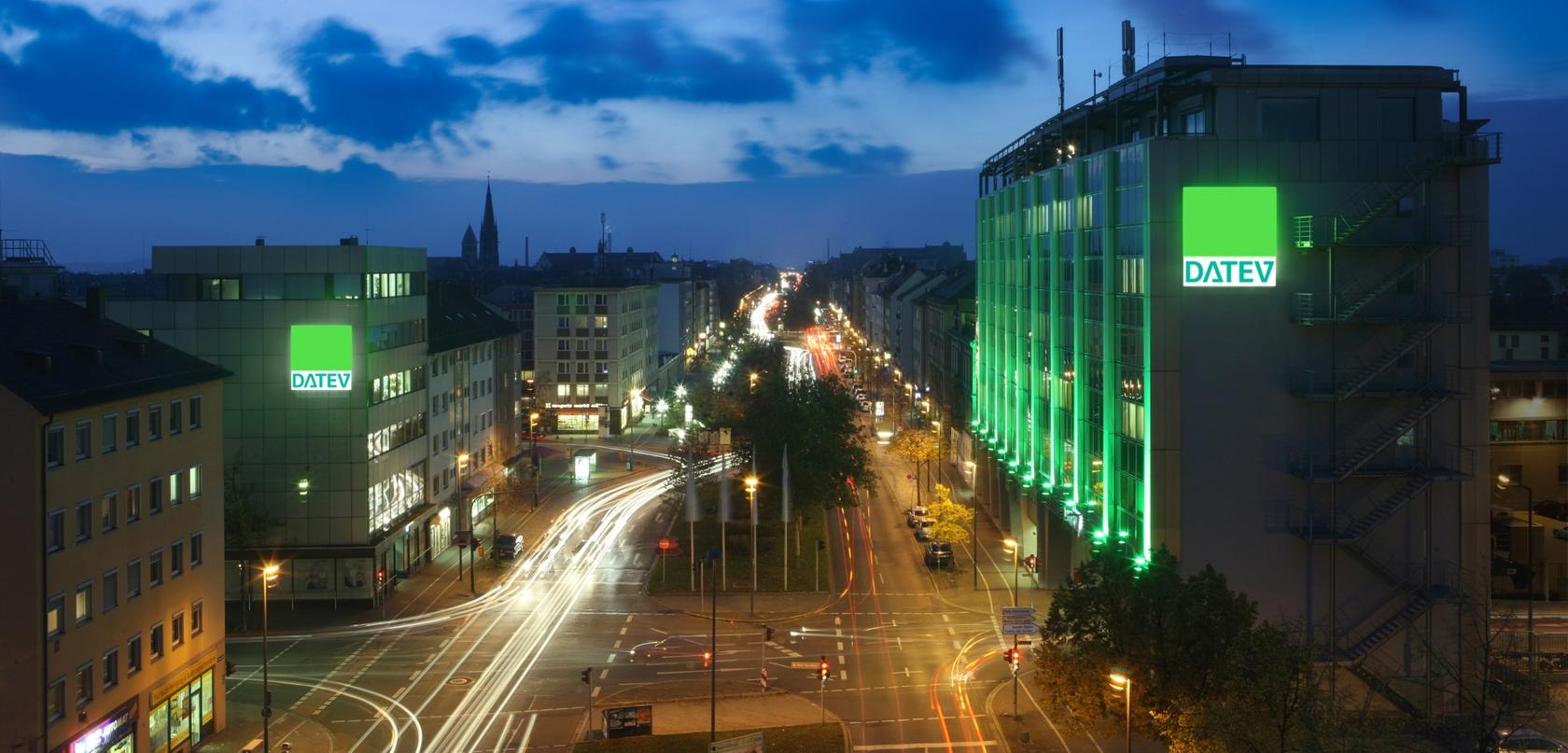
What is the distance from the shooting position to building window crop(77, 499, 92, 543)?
3297 cm

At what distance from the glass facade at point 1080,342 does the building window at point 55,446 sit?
30026mm

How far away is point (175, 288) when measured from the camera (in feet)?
178

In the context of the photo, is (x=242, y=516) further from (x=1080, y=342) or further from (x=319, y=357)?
(x=1080, y=342)

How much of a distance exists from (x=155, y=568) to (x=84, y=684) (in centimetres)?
482

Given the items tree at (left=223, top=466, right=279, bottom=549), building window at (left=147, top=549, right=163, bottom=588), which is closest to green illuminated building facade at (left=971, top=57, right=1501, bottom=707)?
building window at (left=147, top=549, right=163, bottom=588)

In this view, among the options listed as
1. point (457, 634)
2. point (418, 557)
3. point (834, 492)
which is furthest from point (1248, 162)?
point (418, 557)

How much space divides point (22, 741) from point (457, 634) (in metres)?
21.0

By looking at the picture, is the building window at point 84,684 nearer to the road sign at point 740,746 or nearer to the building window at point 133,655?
the building window at point 133,655

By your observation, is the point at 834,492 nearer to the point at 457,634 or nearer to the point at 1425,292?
the point at 457,634

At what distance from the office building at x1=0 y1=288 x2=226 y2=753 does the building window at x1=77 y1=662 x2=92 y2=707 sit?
0.05m

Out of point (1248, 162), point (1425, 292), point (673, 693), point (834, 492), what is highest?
point (1248, 162)

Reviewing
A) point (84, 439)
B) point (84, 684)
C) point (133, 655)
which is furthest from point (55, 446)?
point (133, 655)

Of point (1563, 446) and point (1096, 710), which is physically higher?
point (1563, 446)

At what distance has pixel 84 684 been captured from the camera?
32.9m
